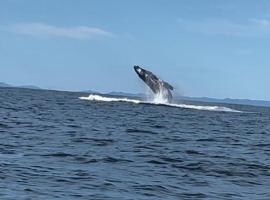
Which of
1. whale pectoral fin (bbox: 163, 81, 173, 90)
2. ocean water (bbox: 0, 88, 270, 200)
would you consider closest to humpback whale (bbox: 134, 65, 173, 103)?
whale pectoral fin (bbox: 163, 81, 173, 90)

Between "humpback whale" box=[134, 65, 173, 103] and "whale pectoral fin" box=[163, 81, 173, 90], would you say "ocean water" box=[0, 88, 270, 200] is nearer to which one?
"humpback whale" box=[134, 65, 173, 103]

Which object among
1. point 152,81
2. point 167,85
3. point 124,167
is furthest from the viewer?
point 167,85

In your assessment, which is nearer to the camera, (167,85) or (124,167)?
(124,167)

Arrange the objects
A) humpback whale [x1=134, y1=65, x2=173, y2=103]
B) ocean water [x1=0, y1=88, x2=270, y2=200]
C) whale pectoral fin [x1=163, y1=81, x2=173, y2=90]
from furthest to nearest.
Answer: whale pectoral fin [x1=163, y1=81, x2=173, y2=90], humpback whale [x1=134, y1=65, x2=173, y2=103], ocean water [x1=0, y1=88, x2=270, y2=200]

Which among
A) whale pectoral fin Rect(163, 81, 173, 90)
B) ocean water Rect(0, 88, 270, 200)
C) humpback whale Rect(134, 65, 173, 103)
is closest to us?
ocean water Rect(0, 88, 270, 200)

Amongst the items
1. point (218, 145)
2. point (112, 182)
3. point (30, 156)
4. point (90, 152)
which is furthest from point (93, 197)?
point (218, 145)

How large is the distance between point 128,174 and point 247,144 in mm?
13665

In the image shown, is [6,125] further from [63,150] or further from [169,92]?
[169,92]

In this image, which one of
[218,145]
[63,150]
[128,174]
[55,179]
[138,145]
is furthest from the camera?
[218,145]

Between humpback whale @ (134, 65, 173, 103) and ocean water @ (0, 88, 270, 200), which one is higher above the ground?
humpback whale @ (134, 65, 173, 103)

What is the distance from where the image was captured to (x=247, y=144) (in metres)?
28.7

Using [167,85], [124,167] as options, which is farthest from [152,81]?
[124,167]

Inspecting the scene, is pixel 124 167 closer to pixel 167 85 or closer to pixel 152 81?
pixel 152 81

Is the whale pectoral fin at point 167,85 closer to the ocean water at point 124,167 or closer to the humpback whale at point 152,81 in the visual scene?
the humpback whale at point 152,81
